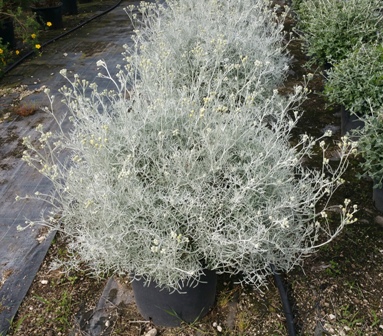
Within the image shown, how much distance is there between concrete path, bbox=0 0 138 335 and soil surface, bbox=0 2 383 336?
0.11 meters

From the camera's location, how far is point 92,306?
214cm

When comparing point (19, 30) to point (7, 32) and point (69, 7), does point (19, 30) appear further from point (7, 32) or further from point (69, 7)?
point (69, 7)

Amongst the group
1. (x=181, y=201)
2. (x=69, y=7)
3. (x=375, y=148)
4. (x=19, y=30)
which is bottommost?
(x=69, y=7)

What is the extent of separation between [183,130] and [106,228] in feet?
1.92

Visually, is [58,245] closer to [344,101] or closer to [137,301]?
[137,301]

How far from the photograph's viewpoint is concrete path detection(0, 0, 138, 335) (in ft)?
7.77

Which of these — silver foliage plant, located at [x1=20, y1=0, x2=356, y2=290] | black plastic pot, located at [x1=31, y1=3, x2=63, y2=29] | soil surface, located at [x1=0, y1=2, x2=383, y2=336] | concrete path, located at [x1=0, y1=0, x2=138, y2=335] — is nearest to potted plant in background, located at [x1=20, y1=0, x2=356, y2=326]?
silver foliage plant, located at [x1=20, y1=0, x2=356, y2=290]

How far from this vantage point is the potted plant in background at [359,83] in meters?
2.93

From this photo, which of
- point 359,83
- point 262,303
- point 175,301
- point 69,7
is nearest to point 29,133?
point 175,301

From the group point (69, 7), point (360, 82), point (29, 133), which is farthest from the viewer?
point (69, 7)

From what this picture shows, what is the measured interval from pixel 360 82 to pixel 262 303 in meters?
1.79

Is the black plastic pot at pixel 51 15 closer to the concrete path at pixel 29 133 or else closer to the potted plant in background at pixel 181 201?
the concrete path at pixel 29 133

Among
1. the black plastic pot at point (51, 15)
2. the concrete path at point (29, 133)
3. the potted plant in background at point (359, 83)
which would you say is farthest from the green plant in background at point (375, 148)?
the black plastic pot at point (51, 15)

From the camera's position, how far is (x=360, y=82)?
304 centimetres
